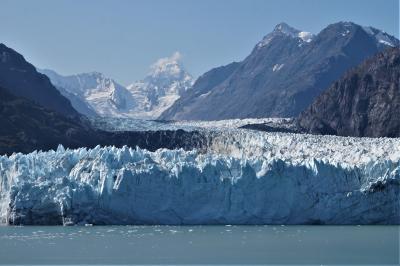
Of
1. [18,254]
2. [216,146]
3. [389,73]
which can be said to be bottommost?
[18,254]

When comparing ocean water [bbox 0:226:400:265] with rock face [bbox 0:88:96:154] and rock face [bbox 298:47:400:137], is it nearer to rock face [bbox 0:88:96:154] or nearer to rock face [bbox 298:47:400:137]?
rock face [bbox 0:88:96:154]

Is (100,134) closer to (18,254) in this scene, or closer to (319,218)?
(319,218)

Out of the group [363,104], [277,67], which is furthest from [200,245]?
[277,67]

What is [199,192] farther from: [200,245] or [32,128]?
[32,128]

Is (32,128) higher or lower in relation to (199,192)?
higher

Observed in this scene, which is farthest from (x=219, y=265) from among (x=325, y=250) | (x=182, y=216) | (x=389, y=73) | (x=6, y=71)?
(x=6, y=71)

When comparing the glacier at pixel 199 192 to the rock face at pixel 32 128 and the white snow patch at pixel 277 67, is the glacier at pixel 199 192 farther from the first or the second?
the white snow patch at pixel 277 67
